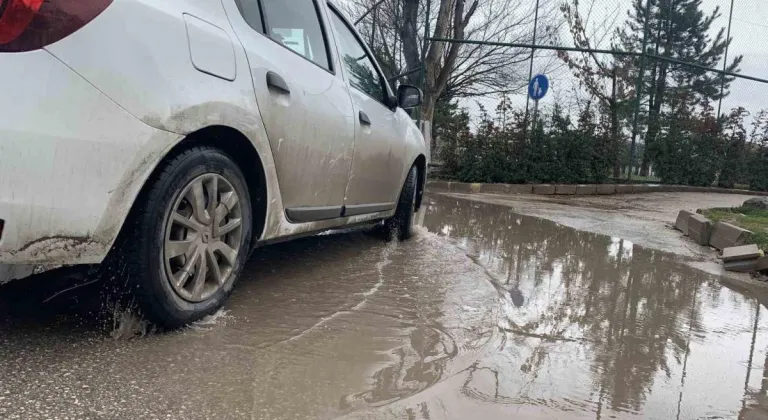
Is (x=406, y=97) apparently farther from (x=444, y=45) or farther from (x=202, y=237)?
(x=444, y=45)

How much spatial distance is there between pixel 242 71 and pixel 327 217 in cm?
Answer: 113

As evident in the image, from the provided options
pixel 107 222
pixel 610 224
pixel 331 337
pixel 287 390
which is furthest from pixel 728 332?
pixel 610 224

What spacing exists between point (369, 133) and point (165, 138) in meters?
1.79

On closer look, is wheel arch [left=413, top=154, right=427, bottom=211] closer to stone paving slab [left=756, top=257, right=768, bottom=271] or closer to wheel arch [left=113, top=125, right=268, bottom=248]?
wheel arch [left=113, top=125, right=268, bottom=248]

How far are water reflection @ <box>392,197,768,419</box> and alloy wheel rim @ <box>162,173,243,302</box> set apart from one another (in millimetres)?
1165

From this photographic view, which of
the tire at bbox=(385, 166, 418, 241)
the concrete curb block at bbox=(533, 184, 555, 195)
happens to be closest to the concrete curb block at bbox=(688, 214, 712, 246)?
the tire at bbox=(385, 166, 418, 241)

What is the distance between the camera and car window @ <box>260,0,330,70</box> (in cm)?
287

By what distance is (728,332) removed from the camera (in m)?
3.06

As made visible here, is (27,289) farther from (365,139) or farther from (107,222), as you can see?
(365,139)

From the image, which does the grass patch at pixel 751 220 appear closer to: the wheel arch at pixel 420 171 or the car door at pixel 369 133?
the wheel arch at pixel 420 171

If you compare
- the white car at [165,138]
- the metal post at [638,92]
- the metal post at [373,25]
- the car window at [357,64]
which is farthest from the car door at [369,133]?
the metal post at [373,25]

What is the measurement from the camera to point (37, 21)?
1733 mm

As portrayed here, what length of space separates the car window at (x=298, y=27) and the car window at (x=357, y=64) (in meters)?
0.23

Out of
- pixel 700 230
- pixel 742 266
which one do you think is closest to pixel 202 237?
pixel 742 266
